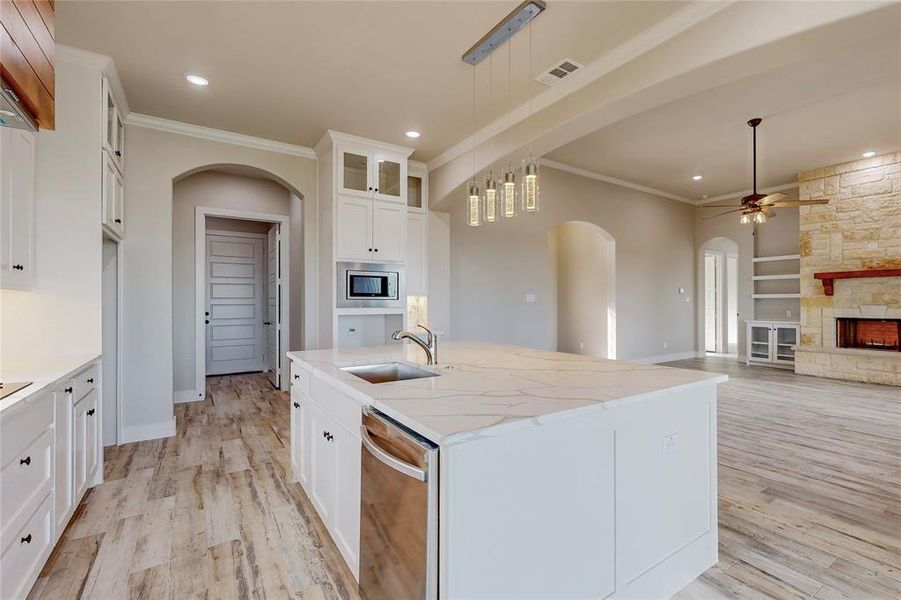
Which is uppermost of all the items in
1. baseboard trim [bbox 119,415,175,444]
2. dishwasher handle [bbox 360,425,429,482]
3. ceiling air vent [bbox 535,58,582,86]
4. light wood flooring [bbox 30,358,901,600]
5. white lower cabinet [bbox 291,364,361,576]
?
ceiling air vent [bbox 535,58,582,86]

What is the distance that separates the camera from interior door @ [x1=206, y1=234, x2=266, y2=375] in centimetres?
636

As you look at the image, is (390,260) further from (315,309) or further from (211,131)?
(211,131)

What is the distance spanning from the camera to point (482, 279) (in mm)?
5645

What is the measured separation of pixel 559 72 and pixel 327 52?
1624mm

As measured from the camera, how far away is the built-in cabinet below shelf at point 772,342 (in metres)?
7.06

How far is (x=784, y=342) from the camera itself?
283 inches

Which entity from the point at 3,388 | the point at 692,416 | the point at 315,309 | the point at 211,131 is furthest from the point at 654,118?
the point at 3,388

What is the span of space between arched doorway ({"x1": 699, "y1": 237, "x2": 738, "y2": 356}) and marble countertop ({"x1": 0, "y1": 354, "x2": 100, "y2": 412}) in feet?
32.3

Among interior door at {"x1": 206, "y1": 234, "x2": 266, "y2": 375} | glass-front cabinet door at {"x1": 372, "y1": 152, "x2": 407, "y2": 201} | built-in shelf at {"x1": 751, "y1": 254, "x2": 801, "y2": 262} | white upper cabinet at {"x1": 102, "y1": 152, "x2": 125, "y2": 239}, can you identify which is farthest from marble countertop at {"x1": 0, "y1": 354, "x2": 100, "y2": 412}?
built-in shelf at {"x1": 751, "y1": 254, "x2": 801, "y2": 262}

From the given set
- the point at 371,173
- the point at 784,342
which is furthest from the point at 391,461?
the point at 784,342

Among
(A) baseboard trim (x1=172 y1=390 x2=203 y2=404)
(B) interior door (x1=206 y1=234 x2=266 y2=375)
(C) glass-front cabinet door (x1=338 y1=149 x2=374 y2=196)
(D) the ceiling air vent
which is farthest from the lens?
(B) interior door (x1=206 y1=234 x2=266 y2=375)

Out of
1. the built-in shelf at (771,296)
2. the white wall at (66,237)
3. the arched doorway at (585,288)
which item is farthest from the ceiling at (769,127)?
the white wall at (66,237)

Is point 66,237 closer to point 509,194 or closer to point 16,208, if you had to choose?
point 16,208

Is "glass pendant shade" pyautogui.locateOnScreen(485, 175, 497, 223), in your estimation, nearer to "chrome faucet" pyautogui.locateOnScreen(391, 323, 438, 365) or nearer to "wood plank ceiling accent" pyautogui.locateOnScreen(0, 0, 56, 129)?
"chrome faucet" pyautogui.locateOnScreen(391, 323, 438, 365)
